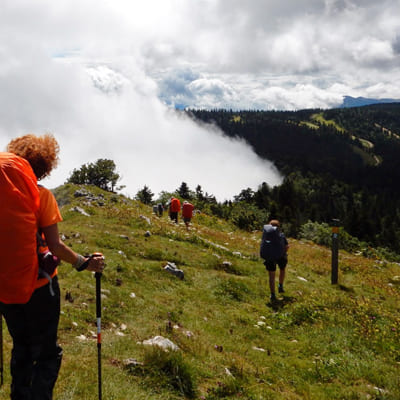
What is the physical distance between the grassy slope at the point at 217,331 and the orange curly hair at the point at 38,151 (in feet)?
9.85

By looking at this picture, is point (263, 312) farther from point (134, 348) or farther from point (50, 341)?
point (50, 341)

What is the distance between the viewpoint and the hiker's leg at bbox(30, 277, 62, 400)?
3471 millimetres

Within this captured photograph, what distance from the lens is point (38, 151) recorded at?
11.7 feet

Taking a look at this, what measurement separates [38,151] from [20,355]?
220 centimetres

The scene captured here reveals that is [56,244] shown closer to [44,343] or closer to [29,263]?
[29,263]

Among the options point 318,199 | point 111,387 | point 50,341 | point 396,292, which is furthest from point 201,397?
point 318,199

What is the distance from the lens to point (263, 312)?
34.2 feet

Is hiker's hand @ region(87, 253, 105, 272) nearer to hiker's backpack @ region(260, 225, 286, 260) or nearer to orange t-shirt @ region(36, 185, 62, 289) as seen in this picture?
orange t-shirt @ region(36, 185, 62, 289)

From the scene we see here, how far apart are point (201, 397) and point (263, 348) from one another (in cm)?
324

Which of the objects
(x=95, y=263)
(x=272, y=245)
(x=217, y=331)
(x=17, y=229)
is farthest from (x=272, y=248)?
(x=17, y=229)

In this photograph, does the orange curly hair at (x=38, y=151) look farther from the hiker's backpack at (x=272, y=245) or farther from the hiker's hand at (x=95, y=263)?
the hiker's backpack at (x=272, y=245)

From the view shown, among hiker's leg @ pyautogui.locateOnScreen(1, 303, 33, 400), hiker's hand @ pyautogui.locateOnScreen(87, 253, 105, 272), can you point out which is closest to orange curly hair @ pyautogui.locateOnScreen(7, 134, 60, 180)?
hiker's hand @ pyautogui.locateOnScreen(87, 253, 105, 272)

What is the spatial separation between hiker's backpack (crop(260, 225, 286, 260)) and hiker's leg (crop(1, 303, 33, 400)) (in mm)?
8799

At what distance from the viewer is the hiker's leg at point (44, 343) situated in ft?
11.4
